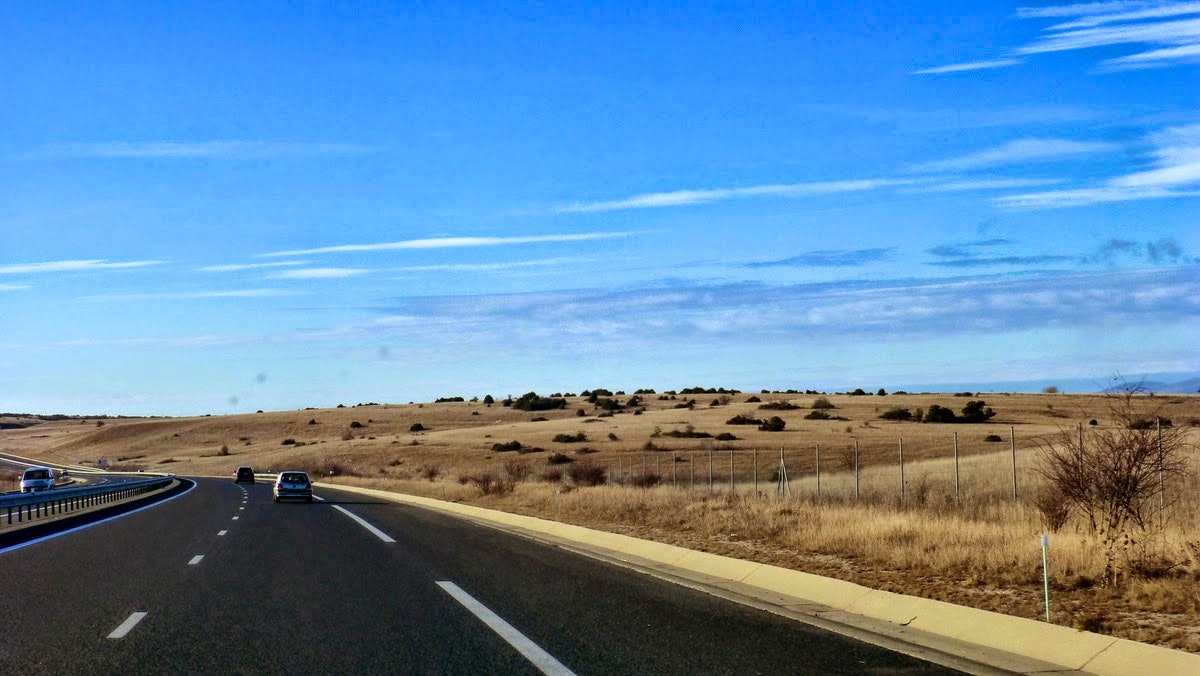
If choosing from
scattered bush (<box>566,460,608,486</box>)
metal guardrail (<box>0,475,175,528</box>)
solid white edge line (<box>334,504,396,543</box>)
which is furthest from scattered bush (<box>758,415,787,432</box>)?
solid white edge line (<box>334,504,396,543</box>)

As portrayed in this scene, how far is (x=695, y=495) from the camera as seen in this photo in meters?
35.3

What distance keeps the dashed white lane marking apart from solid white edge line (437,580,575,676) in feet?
12.1

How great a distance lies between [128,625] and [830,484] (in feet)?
108

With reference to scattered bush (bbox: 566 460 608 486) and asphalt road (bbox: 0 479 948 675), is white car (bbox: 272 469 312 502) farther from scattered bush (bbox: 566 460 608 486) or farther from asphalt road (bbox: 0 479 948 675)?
asphalt road (bbox: 0 479 948 675)

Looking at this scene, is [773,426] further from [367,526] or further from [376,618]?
[376,618]

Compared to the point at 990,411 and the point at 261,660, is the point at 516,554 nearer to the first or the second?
the point at 261,660

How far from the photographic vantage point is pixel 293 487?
159ft

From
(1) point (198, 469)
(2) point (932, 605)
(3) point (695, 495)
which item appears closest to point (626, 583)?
(2) point (932, 605)

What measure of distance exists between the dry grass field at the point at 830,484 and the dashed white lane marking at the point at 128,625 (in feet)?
30.0

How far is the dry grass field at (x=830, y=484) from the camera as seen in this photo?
15.1 metres

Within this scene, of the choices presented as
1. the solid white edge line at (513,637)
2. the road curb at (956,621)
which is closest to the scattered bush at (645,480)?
the road curb at (956,621)

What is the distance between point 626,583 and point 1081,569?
615cm

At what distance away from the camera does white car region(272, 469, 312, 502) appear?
48.2m

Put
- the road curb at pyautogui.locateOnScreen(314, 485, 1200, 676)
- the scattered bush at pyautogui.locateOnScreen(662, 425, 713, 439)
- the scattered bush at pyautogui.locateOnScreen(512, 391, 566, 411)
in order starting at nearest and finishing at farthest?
1. the road curb at pyautogui.locateOnScreen(314, 485, 1200, 676)
2. the scattered bush at pyautogui.locateOnScreen(662, 425, 713, 439)
3. the scattered bush at pyautogui.locateOnScreen(512, 391, 566, 411)
